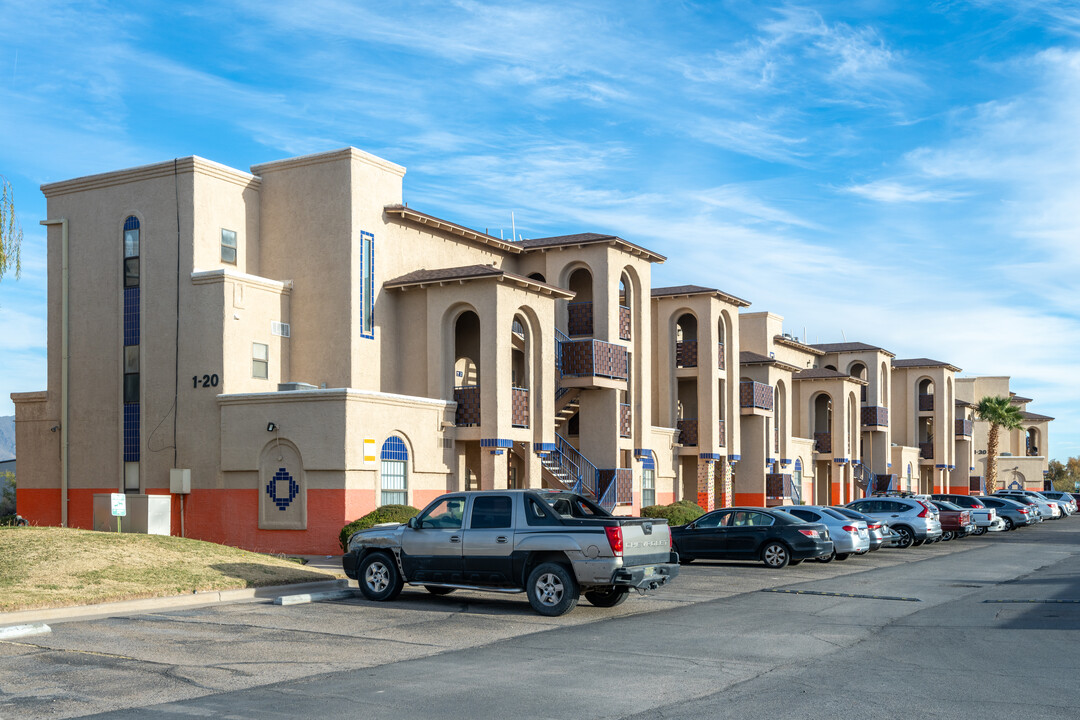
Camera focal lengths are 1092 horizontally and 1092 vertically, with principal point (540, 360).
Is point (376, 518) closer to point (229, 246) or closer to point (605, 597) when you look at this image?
point (605, 597)

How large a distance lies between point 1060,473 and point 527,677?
126636mm

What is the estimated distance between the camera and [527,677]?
10.6 m

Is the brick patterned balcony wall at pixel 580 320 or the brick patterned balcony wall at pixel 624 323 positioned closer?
the brick patterned balcony wall at pixel 580 320

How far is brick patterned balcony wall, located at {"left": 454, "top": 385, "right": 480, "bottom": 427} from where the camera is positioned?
28.7 meters

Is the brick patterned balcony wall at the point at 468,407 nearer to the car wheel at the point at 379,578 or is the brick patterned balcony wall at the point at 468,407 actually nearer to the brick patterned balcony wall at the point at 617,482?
the brick patterned balcony wall at the point at 617,482

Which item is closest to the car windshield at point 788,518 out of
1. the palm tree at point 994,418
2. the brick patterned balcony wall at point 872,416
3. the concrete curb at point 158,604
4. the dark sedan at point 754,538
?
the dark sedan at point 754,538

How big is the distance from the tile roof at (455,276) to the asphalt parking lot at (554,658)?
1192 cm

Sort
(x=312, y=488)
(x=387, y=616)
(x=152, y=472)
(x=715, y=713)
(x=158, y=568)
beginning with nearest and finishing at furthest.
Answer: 1. (x=715, y=713)
2. (x=387, y=616)
3. (x=158, y=568)
4. (x=312, y=488)
5. (x=152, y=472)

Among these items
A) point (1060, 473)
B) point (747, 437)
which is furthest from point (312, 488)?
point (1060, 473)

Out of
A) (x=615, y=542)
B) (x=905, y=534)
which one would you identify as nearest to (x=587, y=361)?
(x=905, y=534)

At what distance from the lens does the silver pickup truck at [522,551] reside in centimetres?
1539

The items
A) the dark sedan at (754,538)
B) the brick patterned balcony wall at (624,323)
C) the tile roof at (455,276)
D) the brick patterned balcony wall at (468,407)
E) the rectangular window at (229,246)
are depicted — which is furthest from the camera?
the brick patterned balcony wall at (624,323)

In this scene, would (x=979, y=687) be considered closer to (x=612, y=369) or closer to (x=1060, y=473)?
(x=612, y=369)

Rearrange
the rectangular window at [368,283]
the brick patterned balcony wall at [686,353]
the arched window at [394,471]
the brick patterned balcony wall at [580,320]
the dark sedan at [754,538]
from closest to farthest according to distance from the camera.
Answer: the dark sedan at [754,538]
the arched window at [394,471]
the rectangular window at [368,283]
the brick patterned balcony wall at [580,320]
the brick patterned balcony wall at [686,353]
